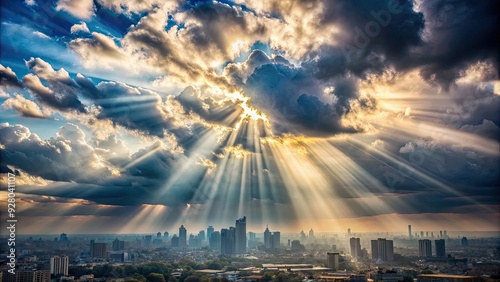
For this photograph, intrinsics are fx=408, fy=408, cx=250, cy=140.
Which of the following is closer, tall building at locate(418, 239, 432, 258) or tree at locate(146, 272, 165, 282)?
tree at locate(146, 272, 165, 282)

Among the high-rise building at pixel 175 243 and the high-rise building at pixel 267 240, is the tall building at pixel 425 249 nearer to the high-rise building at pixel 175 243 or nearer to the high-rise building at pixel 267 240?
the high-rise building at pixel 267 240

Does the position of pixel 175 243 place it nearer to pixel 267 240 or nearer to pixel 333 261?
pixel 267 240

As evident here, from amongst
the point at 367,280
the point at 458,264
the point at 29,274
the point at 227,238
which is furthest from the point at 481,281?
the point at 227,238

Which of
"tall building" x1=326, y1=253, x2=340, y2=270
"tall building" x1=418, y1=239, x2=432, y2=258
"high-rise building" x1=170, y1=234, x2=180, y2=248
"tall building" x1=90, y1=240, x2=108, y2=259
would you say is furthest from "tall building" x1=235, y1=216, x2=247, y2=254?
"tall building" x1=326, y1=253, x2=340, y2=270

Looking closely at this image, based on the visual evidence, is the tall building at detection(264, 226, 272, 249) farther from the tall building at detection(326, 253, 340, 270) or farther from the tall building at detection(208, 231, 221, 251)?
the tall building at detection(326, 253, 340, 270)

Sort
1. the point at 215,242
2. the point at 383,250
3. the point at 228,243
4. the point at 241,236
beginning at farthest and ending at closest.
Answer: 1. the point at 215,242
2. the point at 241,236
3. the point at 228,243
4. the point at 383,250

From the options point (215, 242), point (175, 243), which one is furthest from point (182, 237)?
point (215, 242)
